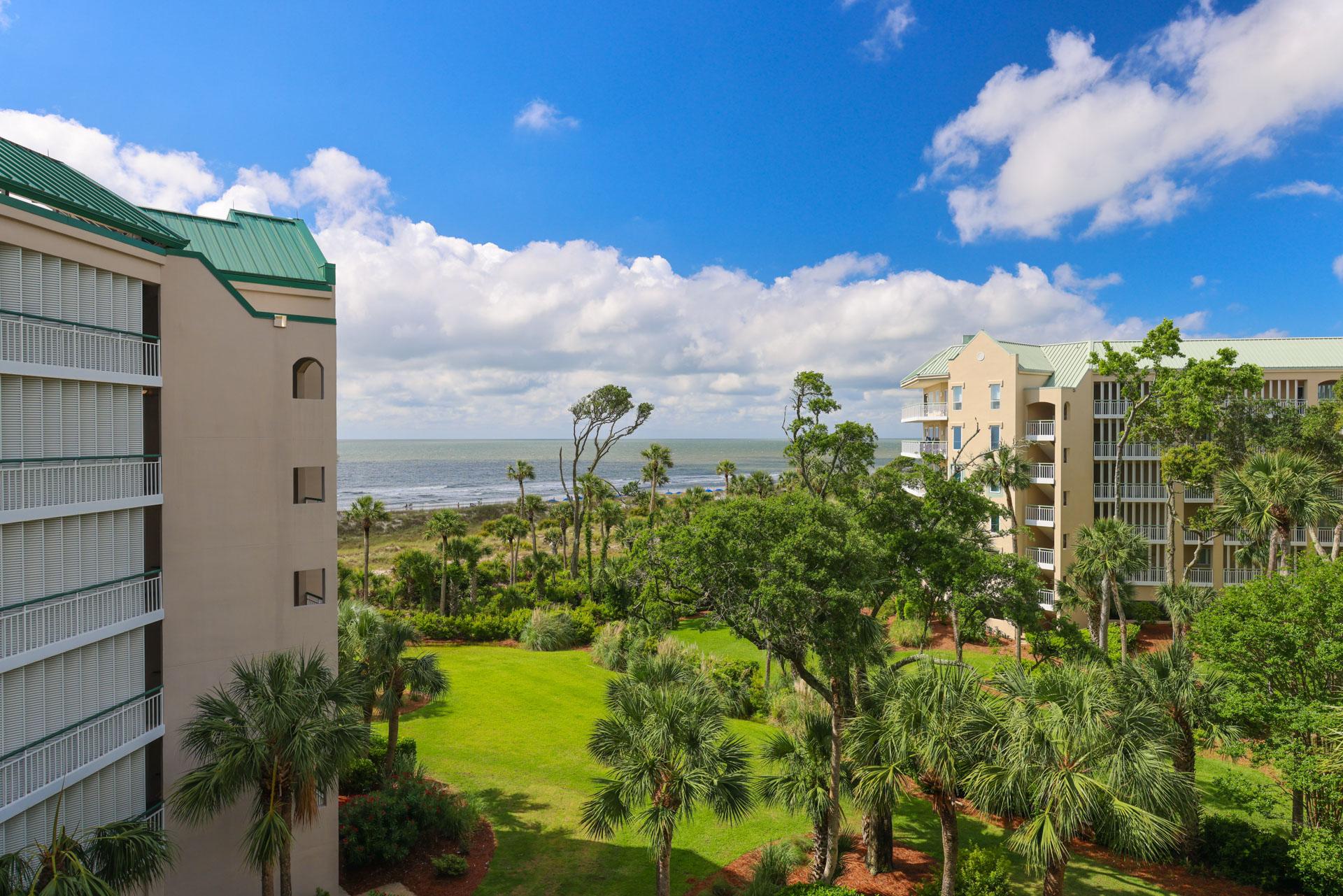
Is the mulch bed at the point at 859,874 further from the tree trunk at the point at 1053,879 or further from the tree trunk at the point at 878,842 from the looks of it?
the tree trunk at the point at 1053,879

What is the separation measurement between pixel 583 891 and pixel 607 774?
5937 mm

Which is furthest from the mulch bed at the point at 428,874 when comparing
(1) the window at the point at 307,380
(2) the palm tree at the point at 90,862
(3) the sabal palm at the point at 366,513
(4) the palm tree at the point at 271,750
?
(3) the sabal palm at the point at 366,513

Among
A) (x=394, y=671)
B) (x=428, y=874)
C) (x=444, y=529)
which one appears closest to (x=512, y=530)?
(x=444, y=529)

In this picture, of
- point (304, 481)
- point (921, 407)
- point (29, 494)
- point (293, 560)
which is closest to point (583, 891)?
point (293, 560)

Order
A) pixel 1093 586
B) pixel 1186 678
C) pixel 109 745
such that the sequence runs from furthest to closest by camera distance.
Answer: pixel 1093 586 < pixel 1186 678 < pixel 109 745

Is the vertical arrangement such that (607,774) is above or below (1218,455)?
below

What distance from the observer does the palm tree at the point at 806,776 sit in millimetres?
15055

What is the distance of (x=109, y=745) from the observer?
11281 millimetres

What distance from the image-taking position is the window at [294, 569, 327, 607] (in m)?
14.8

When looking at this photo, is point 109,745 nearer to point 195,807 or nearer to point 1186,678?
point 195,807

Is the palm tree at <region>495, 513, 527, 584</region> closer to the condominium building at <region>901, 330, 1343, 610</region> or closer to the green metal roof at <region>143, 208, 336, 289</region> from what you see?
the condominium building at <region>901, 330, 1343, 610</region>

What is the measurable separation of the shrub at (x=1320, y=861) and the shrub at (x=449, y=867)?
17700 millimetres

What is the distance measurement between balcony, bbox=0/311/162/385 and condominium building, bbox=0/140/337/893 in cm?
3

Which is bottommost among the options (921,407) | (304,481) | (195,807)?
(195,807)
